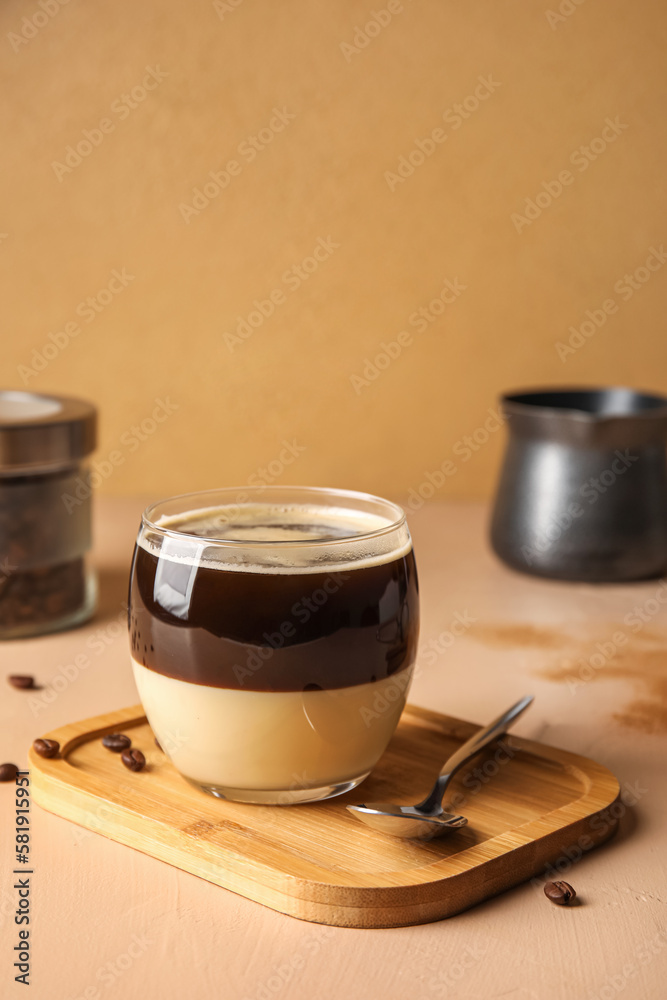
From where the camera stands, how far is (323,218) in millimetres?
1878

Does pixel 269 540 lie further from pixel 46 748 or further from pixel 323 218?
pixel 323 218

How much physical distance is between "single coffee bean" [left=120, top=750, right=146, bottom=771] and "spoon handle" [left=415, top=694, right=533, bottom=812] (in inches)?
7.7

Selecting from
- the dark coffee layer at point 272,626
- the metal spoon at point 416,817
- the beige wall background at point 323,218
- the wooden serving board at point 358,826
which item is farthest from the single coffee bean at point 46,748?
the beige wall background at point 323,218

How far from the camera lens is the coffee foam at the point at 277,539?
658 millimetres

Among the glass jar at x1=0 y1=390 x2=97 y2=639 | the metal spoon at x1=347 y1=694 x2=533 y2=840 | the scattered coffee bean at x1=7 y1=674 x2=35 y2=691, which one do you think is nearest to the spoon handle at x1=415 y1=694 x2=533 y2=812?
the metal spoon at x1=347 y1=694 x2=533 y2=840

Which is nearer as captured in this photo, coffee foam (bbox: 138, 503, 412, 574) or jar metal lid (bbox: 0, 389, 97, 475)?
coffee foam (bbox: 138, 503, 412, 574)

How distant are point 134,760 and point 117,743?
4 cm

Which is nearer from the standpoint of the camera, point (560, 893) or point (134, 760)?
point (560, 893)

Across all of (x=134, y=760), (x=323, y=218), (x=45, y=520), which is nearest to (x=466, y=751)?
(x=134, y=760)

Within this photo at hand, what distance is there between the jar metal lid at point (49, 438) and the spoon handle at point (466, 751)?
1.87 feet

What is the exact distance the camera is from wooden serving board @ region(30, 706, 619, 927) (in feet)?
1.94

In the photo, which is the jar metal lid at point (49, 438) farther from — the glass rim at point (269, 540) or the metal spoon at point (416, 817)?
the metal spoon at point (416, 817)

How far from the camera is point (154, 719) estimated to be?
0.71m

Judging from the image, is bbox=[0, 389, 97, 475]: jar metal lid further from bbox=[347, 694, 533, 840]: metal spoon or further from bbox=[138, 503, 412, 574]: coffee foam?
bbox=[347, 694, 533, 840]: metal spoon
